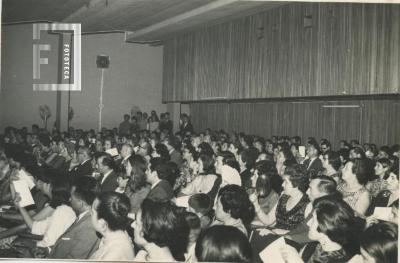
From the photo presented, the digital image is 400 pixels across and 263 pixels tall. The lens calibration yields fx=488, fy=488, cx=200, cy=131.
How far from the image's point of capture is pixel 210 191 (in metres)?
5.27

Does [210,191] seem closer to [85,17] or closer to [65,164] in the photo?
[65,164]

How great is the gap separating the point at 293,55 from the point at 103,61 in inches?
253

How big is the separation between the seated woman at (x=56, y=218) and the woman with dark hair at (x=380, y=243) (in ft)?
7.35

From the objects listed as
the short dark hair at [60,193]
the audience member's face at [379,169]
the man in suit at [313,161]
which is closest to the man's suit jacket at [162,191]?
the short dark hair at [60,193]

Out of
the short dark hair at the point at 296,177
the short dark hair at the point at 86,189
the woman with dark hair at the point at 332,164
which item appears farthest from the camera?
the woman with dark hair at the point at 332,164

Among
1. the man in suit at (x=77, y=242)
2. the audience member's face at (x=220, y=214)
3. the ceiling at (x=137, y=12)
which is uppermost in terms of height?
the ceiling at (x=137, y=12)

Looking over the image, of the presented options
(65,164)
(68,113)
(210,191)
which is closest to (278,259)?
(210,191)

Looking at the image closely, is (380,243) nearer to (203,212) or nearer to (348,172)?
(203,212)

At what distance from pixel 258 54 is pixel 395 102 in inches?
136

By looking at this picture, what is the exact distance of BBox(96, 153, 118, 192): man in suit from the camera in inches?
230

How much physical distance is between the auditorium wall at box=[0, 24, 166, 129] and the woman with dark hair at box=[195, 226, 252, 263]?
11.2 meters

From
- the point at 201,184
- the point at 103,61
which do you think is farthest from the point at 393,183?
the point at 103,61

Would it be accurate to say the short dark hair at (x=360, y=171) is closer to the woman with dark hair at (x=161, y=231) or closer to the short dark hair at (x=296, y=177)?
the short dark hair at (x=296, y=177)

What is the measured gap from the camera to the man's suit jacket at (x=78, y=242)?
3.40 m
